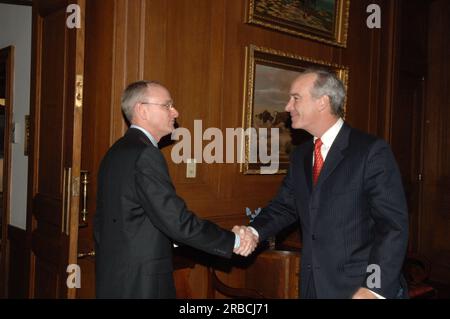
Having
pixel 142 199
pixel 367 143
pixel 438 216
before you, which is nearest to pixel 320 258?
pixel 367 143

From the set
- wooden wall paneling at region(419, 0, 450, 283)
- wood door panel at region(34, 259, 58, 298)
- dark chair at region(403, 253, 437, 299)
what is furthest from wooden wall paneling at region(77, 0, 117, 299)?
wooden wall paneling at region(419, 0, 450, 283)

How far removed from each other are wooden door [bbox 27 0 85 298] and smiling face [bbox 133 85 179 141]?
0.43 metres

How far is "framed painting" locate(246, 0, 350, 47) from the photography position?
13.5 ft

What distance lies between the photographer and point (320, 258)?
243cm

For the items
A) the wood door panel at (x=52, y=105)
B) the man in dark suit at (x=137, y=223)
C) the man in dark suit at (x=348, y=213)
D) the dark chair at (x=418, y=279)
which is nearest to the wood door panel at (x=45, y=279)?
the wood door panel at (x=52, y=105)

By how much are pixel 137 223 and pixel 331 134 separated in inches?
46.5

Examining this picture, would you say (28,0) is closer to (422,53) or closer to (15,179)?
(15,179)

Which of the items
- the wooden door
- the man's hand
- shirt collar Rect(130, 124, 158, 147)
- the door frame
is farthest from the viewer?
the door frame

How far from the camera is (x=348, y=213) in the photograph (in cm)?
237

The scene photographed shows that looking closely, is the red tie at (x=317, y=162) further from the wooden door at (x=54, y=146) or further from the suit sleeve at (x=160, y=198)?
the wooden door at (x=54, y=146)

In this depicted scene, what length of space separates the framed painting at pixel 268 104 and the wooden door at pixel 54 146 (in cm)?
157

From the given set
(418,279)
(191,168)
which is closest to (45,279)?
(191,168)

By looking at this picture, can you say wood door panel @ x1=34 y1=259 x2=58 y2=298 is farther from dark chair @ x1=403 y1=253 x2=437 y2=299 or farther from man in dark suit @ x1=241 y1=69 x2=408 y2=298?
dark chair @ x1=403 y1=253 x2=437 y2=299

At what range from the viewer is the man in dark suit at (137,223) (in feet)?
8.05
